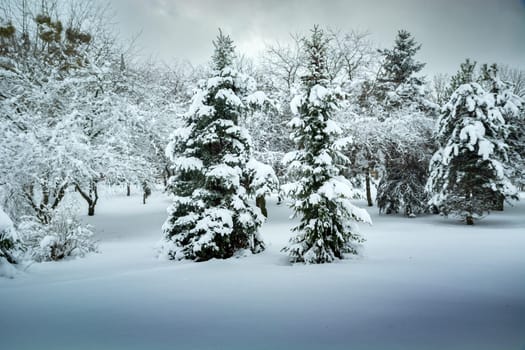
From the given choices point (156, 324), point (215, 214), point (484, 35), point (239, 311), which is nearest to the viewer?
point (156, 324)

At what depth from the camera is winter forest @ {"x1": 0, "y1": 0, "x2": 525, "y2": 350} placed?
11.8ft

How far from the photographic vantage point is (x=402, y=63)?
19.0 meters

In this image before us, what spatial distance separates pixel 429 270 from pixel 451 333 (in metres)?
2.93

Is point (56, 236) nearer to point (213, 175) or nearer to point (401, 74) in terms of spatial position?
point (213, 175)

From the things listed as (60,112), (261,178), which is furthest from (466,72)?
(60,112)

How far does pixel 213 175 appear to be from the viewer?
7.39 m

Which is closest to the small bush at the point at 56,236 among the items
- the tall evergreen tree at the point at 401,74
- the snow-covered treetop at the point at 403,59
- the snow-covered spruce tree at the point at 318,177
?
the snow-covered spruce tree at the point at 318,177

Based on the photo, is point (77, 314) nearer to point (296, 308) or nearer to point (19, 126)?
point (296, 308)

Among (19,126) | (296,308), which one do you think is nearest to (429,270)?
(296,308)

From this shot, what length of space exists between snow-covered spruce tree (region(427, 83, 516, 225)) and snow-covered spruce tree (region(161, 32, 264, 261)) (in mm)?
9161

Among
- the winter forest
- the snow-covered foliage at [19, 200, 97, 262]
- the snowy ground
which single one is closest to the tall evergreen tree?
the winter forest

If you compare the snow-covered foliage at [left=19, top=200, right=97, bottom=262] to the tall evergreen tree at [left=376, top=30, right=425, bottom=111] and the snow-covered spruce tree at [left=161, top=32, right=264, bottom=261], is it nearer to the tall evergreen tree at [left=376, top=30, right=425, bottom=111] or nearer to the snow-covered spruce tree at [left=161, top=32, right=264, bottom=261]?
the snow-covered spruce tree at [left=161, top=32, right=264, bottom=261]

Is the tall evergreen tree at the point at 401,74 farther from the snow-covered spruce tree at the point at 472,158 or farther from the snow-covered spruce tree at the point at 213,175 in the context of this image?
the snow-covered spruce tree at the point at 213,175

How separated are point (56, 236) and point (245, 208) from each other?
5.45 metres
